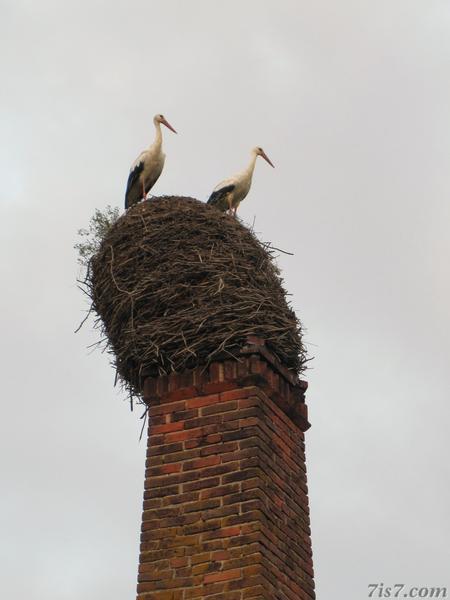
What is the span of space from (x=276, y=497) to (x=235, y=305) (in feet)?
4.76

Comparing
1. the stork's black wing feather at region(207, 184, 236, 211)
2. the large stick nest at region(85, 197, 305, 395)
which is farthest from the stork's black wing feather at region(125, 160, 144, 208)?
the large stick nest at region(85, 197, 305, 395)

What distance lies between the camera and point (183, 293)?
8.39 metres

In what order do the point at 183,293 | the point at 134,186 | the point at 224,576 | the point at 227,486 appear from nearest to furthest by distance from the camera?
the point at 224,576, the point at 227,486, the point at 183,293, the point at 134,186

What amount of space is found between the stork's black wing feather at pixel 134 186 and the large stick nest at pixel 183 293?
390 centimetres

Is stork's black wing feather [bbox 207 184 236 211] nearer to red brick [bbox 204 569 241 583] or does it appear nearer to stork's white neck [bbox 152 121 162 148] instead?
stork's white neck [bbox 152 121 162 148]

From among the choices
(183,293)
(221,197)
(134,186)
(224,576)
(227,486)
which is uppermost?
(134,186)

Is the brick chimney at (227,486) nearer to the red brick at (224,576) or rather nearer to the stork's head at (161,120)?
the red brick at (224,576)

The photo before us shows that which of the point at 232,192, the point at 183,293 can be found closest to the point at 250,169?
the point at 232,192

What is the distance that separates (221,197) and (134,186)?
0.99 meters

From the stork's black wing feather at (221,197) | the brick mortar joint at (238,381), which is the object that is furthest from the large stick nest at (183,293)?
the stork's black wing feather at (221,197)

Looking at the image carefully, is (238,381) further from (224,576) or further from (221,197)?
(221,197)

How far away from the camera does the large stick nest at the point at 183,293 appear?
26.2ft

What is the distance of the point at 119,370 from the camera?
27.3ft

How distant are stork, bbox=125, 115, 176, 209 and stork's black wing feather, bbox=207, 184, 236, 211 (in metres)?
0.70
